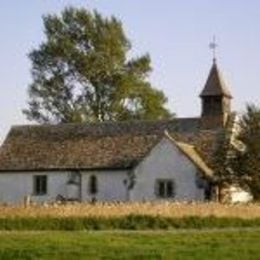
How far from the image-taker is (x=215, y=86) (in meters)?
59.8

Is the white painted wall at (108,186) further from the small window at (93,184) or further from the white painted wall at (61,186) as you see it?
the small window at (93,184)

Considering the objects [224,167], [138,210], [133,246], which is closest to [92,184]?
[224,167]

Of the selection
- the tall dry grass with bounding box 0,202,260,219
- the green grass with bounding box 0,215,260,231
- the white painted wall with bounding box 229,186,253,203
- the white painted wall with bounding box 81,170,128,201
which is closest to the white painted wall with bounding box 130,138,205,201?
the white painted wall with bounding box 81,170,128,201

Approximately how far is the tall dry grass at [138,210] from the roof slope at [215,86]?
55.0 feet

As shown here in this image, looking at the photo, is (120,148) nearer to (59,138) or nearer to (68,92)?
(59,138)

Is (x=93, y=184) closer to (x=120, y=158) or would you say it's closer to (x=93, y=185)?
(x=93, y=185)

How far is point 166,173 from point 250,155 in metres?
5.25

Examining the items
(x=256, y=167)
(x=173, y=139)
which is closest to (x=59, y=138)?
(x=173, y=139)

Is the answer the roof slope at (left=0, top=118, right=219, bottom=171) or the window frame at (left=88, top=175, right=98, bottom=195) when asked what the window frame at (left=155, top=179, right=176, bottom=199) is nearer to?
the roof slope at (left=0, top=118, right=219, bottom=171)

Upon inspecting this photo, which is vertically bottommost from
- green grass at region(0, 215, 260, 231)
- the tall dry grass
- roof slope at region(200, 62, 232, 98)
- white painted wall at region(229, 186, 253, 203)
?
green grass at region(0, 215, 260, 231)

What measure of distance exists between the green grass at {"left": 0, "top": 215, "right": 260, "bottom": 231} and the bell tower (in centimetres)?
1947

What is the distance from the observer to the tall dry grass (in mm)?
39781

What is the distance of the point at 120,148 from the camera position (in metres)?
56.3

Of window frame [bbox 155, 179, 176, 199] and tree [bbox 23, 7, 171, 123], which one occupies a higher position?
tree [bbox 23, 7, 171, 123]
